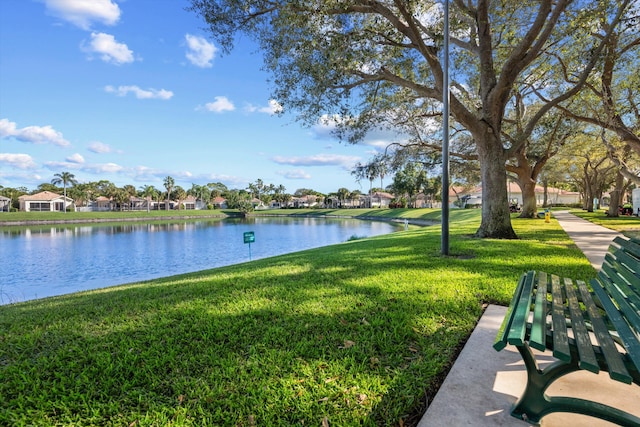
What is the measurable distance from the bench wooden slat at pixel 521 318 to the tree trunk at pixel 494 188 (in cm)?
778

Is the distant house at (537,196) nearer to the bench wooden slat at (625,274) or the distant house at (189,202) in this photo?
the bench wooden slat at (625,274)

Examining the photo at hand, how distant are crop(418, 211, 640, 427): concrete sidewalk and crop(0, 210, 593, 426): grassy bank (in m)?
0.14

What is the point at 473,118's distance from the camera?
987cm

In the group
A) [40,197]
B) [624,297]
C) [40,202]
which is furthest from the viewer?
[40,197]

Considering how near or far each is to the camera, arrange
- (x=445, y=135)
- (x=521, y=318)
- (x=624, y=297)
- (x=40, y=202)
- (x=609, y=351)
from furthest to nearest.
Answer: (x=40, y=202), (x=445, y=135), (x=624, y=297), (x=521, y=318), (x=609, y=351)

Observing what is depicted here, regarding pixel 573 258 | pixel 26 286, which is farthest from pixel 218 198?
pixel 573 258

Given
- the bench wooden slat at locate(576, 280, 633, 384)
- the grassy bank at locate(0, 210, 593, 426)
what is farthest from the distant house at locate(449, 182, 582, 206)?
the bench wooden slat at locate(576, 280, 633, 384)

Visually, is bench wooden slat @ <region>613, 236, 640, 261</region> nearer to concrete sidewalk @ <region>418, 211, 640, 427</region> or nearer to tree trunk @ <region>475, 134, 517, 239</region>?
concrete sidewalk @ <region>418, 211, 640, 427</region>

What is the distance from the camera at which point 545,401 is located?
2031mm

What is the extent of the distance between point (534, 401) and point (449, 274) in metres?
3.66

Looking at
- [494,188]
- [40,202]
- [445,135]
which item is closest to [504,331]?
[445,135]

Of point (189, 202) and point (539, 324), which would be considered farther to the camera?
point (189, 202)

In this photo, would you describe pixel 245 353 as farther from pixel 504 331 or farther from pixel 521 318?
pixel 521 318

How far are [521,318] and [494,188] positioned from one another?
882cm
